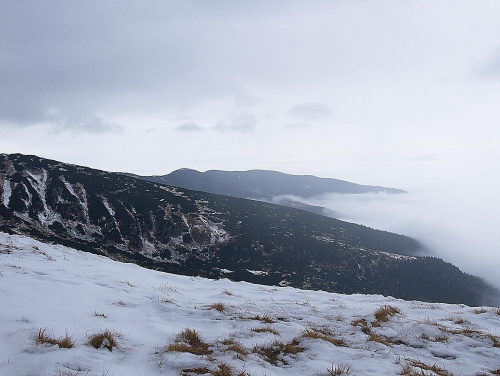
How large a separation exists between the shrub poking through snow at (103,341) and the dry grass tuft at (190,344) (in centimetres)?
109

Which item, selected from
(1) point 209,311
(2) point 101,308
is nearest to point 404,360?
(1) point 209,311

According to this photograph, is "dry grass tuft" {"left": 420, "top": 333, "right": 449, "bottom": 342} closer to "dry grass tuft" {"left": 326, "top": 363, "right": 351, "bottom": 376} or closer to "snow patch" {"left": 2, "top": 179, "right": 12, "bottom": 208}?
"dry grass tuft" {"left": 326, "top": 363, "right": 351, "bottom": 376}

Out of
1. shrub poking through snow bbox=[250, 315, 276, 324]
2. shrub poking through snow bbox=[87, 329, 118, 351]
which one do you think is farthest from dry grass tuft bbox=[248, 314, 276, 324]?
shrub poking through snow bbox=[87, 329, 118, 351]

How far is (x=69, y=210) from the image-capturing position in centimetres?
7688

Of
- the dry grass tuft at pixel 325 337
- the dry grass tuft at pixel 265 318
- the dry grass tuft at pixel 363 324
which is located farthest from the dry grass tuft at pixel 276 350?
the dry grass tuft at pixel 363 324

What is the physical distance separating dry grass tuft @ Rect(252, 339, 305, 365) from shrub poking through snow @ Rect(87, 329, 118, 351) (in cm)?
287

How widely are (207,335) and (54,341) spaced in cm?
314

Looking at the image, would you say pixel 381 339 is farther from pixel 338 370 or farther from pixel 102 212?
pixel 102 212

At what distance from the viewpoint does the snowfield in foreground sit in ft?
16.4

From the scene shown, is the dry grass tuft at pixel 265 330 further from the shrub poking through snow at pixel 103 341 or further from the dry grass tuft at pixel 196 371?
the shrub poking through snow at pixel 103 341

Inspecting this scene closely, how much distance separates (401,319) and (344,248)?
363 feet

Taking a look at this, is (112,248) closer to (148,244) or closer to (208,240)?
(148,244)

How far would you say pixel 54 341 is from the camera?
5039 mm

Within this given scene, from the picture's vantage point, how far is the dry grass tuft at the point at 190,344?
5723mm
